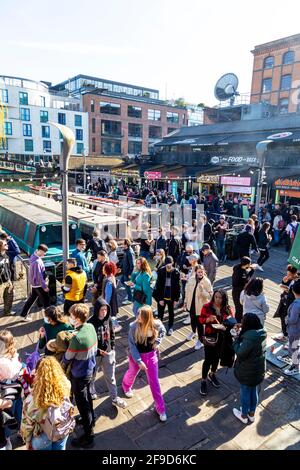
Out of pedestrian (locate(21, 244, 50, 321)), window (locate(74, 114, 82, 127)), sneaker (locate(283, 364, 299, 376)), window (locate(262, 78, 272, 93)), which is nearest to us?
sneaker (locate(283, 364, 299, 376))

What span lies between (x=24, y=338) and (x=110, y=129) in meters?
56.5

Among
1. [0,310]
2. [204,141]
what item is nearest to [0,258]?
[0,310]

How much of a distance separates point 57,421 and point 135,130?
2467 inches

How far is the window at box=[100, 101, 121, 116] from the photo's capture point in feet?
184

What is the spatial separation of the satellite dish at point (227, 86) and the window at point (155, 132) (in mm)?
27143

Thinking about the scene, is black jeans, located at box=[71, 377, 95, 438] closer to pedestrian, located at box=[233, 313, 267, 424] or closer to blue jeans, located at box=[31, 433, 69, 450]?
blue jeans, located at box=[31, 433, 69, 450]

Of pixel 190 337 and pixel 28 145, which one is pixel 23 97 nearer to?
pixel 28 145

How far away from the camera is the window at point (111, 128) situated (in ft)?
189

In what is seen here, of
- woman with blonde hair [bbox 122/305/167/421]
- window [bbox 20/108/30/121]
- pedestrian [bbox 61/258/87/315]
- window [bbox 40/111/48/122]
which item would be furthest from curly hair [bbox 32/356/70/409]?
window [bbox 40/111/48/122]

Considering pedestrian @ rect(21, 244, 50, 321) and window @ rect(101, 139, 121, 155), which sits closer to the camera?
pedestrian @ rect(21, 244, 50, 321)

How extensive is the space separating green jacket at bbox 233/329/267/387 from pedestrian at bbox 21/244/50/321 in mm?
4591

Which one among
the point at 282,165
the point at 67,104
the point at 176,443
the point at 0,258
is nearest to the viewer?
the point at 176,443

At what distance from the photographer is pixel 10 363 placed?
371cm
